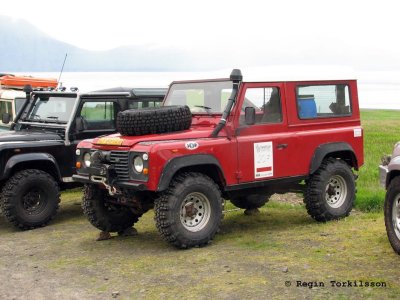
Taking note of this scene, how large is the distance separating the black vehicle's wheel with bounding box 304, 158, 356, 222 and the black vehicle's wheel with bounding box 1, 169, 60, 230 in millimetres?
3811

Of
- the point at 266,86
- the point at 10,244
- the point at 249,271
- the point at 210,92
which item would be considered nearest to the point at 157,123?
the point at 210,92

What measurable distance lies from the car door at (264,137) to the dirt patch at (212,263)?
0.86 meters

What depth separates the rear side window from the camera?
8.18 m

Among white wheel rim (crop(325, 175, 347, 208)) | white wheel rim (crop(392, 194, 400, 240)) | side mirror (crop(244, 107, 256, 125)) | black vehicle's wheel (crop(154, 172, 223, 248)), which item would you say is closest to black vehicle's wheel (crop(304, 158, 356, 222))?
white wheel rim (crop(325, 175, 347, 208))

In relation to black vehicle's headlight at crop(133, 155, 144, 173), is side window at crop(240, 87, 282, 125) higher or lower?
higher

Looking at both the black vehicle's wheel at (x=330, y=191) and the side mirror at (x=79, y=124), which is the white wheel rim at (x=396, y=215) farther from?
the side mirror at (x=79, y=124)

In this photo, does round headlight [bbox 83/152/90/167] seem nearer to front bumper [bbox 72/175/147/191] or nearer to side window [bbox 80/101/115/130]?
front bumper [bbox 72/175/147/191]

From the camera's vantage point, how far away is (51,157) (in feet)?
28.9

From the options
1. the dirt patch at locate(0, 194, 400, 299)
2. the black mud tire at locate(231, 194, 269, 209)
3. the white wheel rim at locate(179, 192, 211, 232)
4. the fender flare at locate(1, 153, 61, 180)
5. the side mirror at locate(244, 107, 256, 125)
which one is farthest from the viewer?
the black mud tire at locate(231, 194, 269, 209)

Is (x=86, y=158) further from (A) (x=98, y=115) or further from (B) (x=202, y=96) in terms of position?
(A) (x=98, y=115)

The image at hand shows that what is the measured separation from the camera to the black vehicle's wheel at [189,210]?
22.2 ft

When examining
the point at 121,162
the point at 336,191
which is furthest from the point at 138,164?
the point at 336,191

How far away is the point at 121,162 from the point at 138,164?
0.88ft

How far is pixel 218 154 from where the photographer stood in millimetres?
7145
